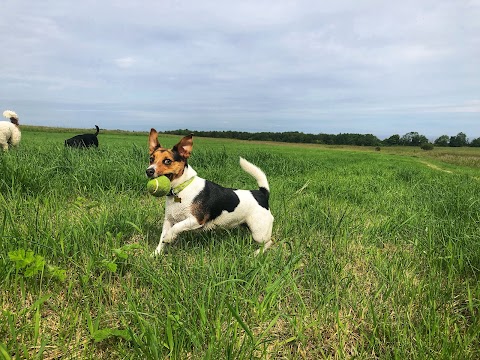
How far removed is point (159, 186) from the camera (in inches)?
117

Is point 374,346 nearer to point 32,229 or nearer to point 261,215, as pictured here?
point 261,215

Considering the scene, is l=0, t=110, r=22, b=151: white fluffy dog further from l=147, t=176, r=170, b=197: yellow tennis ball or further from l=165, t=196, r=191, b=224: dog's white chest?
l=147, t=176, r=170, b=197: yellow tennis ball

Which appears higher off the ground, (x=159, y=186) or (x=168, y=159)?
(x=168, y=159)

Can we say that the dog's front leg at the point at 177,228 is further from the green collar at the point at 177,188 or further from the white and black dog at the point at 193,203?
the green collar at the point at 177,188

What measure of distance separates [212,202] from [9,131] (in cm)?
966

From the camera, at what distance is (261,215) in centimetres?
359

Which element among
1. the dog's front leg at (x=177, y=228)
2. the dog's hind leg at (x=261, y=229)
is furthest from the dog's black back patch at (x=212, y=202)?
the dog's hind leg at (x=261, y=229)

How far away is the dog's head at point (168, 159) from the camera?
303 cm

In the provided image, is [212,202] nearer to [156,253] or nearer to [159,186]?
[159,186]

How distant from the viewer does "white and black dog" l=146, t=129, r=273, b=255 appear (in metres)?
3.13

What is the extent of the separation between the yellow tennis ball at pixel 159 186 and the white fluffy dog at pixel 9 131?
911cm

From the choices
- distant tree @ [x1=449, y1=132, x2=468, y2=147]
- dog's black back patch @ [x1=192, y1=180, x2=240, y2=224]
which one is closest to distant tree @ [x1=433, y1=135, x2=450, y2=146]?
distant tree @ [x1=449, y1=132, x2=468, y2=147]

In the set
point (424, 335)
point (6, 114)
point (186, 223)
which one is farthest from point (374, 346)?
point (6, 114)

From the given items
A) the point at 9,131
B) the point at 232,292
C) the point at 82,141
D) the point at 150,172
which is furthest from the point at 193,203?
the point at 9,131
